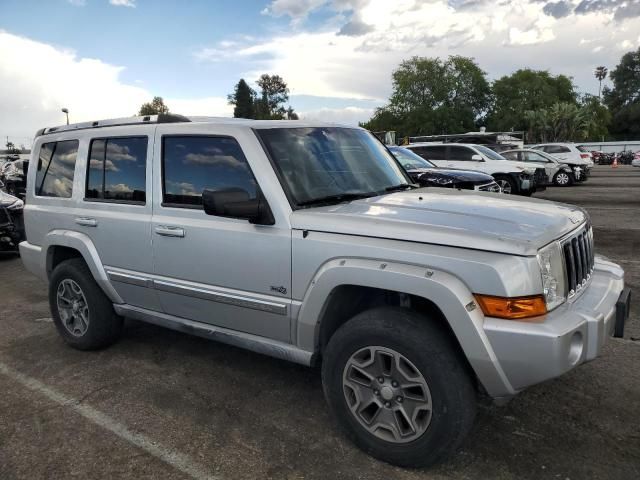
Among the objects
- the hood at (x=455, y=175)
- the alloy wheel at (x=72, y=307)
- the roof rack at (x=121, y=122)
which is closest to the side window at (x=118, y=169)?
the roof rack at (x=121, y=122)

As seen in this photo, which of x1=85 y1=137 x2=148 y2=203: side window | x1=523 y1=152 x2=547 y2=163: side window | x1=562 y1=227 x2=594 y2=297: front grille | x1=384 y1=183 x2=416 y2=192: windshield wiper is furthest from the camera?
x1=523 y1=152 x2=547 y2=163: side window

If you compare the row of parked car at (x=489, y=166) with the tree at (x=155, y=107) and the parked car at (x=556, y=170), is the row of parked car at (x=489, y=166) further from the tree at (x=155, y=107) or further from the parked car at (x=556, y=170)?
the tree at (x=155, y=107)

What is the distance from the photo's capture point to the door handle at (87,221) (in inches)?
164

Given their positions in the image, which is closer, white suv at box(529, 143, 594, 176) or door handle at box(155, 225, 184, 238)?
door handle at box(155, 225, 184, 238)

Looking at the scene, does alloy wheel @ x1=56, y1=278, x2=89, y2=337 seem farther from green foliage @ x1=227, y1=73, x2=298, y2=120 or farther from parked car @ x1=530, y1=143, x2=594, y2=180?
green foliage @ x1=227, y1=73, x2=298, y2=120

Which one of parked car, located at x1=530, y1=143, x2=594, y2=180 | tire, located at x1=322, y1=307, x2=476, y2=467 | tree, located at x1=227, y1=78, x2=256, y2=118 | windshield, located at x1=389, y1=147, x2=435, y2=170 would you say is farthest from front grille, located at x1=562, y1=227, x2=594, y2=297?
tree, located at x1=227, y1=78, x2=256, y2=118

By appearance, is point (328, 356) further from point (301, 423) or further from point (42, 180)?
point (42, 180)

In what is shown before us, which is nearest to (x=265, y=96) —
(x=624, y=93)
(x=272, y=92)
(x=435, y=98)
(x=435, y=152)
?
(x=272, y=92)

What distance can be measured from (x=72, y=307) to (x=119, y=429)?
161 cm

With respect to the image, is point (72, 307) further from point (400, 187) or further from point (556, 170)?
point (556, 170)

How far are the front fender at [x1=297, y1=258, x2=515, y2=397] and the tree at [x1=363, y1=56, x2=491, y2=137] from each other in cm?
7473

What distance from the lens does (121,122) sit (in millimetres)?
4191

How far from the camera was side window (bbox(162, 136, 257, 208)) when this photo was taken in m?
3.36

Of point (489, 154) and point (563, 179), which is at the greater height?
point (489, 154)
